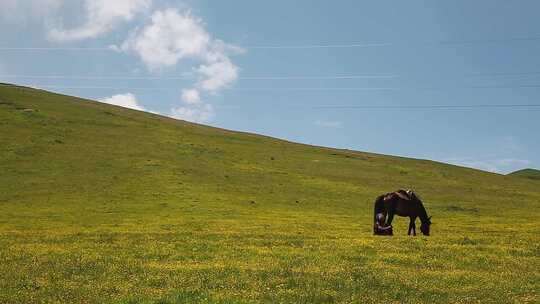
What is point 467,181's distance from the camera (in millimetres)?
91625

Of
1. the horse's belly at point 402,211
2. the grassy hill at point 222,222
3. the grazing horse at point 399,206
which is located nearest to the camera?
the grassy hill at point 222,222

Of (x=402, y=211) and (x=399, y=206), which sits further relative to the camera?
(x=402, y=211)

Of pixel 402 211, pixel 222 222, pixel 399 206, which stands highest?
pixel 399 206

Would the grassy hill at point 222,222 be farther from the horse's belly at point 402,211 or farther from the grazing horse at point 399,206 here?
the grazing horse at point 399,206

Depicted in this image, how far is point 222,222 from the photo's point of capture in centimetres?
4400

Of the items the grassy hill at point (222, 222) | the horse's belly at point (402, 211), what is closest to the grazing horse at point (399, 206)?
the horse's belly at point (402, 211)

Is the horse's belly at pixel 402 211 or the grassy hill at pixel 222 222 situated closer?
the grassy hill at pixel 222 222

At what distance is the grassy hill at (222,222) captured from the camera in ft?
56.2

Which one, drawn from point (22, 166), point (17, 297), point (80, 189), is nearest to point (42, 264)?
point (17, 297)

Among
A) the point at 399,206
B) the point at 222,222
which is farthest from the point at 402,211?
the point at 222,222

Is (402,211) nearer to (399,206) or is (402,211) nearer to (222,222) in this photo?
(399,206)

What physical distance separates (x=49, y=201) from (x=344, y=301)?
4533 centimetres

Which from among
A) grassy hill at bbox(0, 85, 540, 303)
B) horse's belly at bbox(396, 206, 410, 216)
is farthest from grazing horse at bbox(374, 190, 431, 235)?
grassy hill at bbox(0, 85, 540, 303)

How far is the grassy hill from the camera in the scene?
17.1 m
